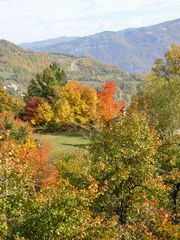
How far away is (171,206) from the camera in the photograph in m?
29.9

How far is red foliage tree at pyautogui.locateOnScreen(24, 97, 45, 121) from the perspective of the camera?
92500mm

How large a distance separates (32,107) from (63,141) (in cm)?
1304

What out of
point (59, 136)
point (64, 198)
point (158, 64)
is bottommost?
point (59, 136)

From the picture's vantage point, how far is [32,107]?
93750 millimetres

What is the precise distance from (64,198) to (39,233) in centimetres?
196

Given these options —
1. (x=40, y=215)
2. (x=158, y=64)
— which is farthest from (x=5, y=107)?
(x=40, y=215)

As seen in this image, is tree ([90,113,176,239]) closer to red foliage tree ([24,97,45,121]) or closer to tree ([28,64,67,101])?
red foliage tree ([24,97,45,121])

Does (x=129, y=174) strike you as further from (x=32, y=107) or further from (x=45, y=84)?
(x=45, y=84)

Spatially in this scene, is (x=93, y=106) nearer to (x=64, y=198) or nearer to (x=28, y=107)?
(x=28, y=107)

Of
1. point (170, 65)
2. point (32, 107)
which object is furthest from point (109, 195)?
point (32, 107)

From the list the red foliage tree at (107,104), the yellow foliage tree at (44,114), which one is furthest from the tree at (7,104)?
the red foliage tree at (107,104)

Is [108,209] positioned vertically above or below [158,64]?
below

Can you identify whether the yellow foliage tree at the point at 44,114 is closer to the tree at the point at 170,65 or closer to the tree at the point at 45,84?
the tree at the point at 45,84

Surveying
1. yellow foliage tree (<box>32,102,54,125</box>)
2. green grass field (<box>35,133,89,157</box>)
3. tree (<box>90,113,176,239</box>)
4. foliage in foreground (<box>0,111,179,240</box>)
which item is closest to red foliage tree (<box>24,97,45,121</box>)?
yellow foliage tree (<box>32,102,54,125</box>)
